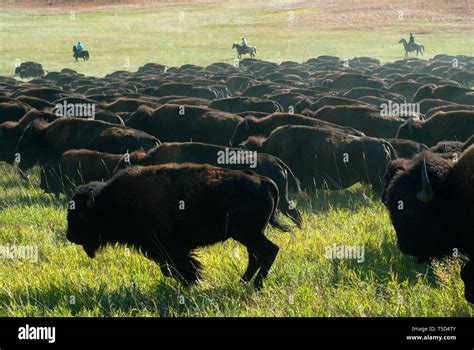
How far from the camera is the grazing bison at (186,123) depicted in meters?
12.6

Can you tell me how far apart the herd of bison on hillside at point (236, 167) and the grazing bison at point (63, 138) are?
0.02 metres

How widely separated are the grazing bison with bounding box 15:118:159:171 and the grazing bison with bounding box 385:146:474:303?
6.21m

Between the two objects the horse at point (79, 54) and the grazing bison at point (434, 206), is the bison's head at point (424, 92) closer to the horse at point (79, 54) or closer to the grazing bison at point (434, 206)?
the grazing bison at point (434, 206)

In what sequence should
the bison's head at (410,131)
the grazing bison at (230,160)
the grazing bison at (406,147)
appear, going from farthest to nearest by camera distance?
the bison's head at (410,131)
the grazing bison at (406,147)
the grazing bison at (230,160)

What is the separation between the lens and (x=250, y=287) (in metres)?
5.32

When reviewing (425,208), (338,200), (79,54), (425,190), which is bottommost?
(79,54)

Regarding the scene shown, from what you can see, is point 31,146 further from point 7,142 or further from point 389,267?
point 389,267

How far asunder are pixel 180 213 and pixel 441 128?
732cm

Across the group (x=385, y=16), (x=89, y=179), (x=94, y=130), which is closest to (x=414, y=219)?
(x=89, y=179)

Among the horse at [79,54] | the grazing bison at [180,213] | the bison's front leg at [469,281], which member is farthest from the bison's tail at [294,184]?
the horse at [79,54]

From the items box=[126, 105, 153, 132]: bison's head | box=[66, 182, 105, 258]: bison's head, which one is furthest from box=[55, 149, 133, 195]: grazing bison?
box=[126, 105, 153, 132]: bison's head

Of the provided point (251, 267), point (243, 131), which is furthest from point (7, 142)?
point (251, 267)
